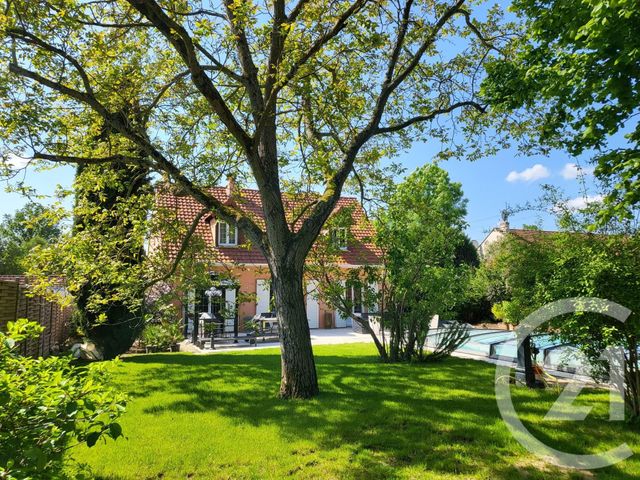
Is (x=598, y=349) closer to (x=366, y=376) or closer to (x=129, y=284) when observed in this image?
(x=366, y=376)

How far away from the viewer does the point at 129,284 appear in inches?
343

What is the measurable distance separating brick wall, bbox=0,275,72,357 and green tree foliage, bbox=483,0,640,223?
824cm

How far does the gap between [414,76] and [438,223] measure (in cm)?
371

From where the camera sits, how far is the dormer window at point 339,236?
10525 millimetres

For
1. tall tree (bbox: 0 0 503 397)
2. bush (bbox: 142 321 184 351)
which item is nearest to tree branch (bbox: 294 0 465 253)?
tall tree (bbox: 0 0 503 397)

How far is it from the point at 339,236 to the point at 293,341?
421 cm

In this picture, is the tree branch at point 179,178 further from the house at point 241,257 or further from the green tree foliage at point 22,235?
the green tree foliage at point 22,235

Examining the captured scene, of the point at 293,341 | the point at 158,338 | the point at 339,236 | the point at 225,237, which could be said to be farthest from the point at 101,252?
the point at 225,237

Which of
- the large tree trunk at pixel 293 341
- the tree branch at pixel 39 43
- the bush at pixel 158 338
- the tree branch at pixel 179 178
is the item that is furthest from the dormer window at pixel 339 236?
the bush at pixel 158 338

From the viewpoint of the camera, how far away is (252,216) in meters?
10.9

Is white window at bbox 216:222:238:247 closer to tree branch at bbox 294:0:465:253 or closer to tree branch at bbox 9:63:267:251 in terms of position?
tree branch at bbox 9:63:267:251

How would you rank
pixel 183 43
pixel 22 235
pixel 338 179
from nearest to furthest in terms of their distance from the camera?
1. pixel 183 43
2. pixel 338 179
3. pixel 22 235

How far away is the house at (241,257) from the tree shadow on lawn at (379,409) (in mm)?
1551
